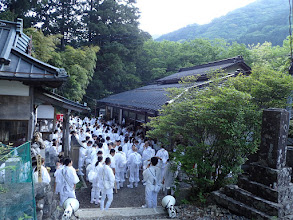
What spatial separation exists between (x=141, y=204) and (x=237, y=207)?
127 inches

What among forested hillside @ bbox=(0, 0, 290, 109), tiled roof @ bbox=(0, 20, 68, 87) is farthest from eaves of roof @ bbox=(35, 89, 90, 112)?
forested hillside @ bbox=(0, 0, 290, 109)

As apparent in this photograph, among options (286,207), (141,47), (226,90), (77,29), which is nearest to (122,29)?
(141,47)

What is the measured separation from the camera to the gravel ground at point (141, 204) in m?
5.62

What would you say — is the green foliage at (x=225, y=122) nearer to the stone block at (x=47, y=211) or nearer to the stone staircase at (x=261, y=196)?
the stone staircase at (x=261, y=196)

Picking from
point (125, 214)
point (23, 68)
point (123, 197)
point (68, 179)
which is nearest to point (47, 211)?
point (68, 179)

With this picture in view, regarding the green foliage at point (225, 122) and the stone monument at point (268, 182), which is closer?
the stone monument at point (268, 182)

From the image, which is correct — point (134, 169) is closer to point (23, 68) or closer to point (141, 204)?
point (141, 204)

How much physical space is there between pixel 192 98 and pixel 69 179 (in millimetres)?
4756

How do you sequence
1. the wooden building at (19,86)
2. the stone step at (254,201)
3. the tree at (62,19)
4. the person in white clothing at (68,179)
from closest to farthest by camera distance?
the stone step at (254,201) → the person in white clothing at (68,179) → the wooden building at (19,86) → the tree at (62,19)

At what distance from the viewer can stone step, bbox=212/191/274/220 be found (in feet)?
17.1

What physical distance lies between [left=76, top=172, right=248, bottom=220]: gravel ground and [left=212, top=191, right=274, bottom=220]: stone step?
Result: 0.40 feet

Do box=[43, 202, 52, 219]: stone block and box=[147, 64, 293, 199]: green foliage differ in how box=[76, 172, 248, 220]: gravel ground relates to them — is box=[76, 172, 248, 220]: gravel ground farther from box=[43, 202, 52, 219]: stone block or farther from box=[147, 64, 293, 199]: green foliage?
box=[43, 202, 52, 219]: stone block

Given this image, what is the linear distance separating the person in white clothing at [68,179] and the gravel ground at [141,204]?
1.22 m

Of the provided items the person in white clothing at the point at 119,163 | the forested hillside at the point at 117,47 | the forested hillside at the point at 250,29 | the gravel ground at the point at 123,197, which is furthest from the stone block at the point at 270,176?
the forested hillside at the point at 250,29
